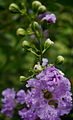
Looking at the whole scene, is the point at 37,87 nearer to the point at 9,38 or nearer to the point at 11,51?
the point at 11,51

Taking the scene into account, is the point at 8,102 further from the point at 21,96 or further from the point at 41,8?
the point at 41,8

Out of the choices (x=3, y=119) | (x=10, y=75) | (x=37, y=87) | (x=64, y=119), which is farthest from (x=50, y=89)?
(x=10, y=75)

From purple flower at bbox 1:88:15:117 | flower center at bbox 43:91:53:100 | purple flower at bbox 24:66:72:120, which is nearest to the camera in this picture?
purple flower at bbox 24:66:72:120

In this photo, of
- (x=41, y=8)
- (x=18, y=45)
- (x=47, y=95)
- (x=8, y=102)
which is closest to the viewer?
(x=47, y=95)

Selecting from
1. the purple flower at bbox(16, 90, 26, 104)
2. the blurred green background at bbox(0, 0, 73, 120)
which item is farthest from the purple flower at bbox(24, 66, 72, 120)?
the blurred green background at bbox(0, 0, 73, 120)

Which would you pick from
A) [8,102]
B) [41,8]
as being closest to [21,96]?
[8,102]

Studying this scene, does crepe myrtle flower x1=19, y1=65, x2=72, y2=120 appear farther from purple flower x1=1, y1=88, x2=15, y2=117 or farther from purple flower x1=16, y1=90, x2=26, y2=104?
purple flower x1=1, y1=88, x2=15, y2=117
